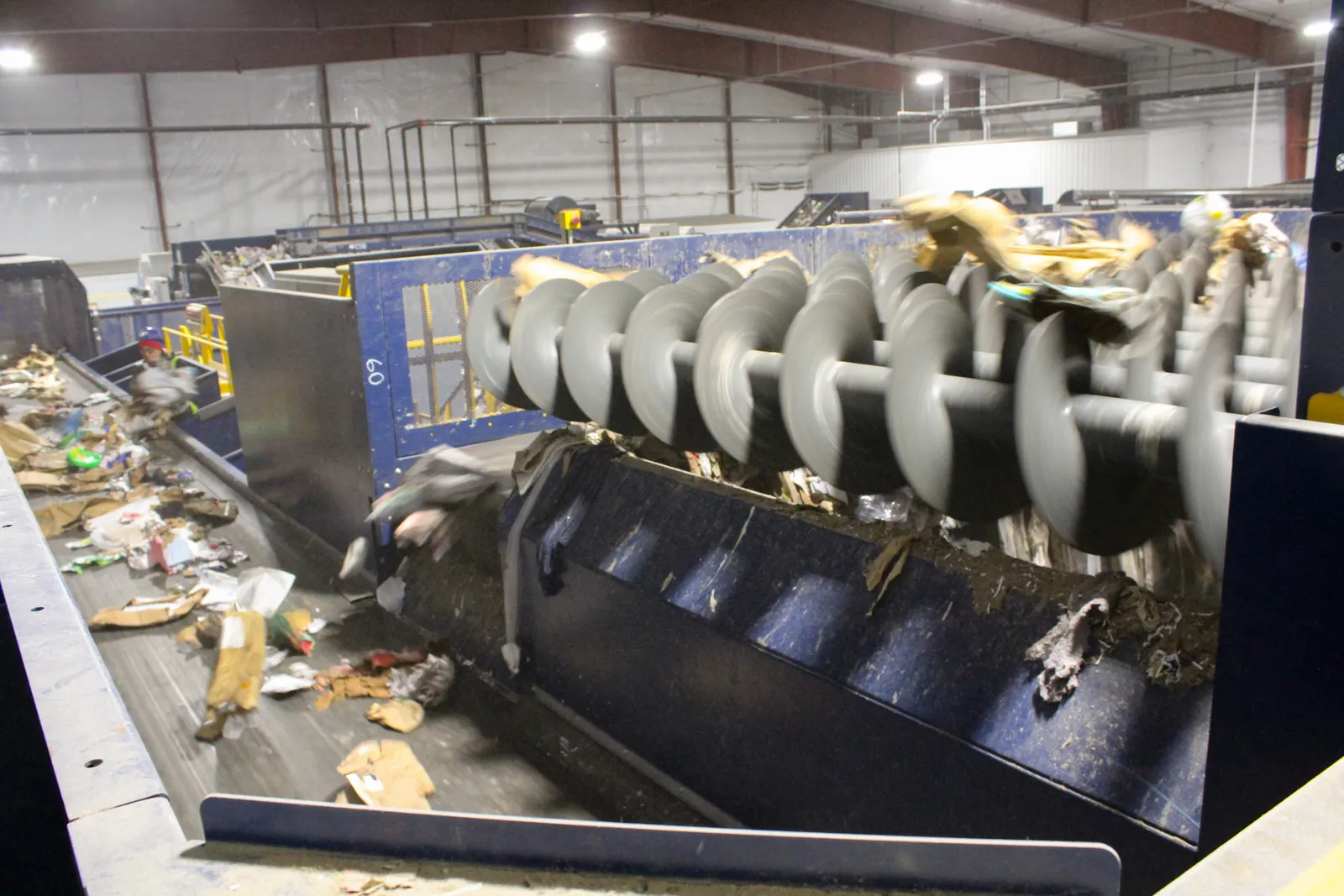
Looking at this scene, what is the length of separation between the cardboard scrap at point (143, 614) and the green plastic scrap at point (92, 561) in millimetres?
392

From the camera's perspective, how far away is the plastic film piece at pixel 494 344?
6.70 feet

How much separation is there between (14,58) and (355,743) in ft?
30.1

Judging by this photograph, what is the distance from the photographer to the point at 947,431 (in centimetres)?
118

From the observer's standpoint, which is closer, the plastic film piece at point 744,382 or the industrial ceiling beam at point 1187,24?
the plastic film piece at point 744,382

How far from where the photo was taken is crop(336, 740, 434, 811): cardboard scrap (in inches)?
70.4

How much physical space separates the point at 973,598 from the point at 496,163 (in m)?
12.8

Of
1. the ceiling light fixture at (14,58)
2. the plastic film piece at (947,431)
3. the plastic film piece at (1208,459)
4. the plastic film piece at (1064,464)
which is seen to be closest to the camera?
the plastic film piece at (1208,459)

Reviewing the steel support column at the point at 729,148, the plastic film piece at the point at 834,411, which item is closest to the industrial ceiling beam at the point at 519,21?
the steel support column at the point at 729,148

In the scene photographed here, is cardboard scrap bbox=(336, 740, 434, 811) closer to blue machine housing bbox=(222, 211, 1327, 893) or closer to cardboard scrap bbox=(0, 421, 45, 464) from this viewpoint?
blue machine housing bbox=(222, 211, 1327, 893)

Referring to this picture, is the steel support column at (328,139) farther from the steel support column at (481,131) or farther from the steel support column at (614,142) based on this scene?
the steel support column at (614,142)

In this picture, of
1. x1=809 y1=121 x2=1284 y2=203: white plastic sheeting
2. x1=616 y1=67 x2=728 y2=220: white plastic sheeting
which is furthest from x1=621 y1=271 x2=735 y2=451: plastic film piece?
x1=616 y1=67 x2=728 y2=220: white plastic sheeting

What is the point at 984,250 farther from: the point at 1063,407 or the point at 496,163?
the point at 496,163

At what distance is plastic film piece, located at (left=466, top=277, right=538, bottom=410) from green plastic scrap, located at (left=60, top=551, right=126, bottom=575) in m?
1.71

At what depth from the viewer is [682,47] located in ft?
41.0
